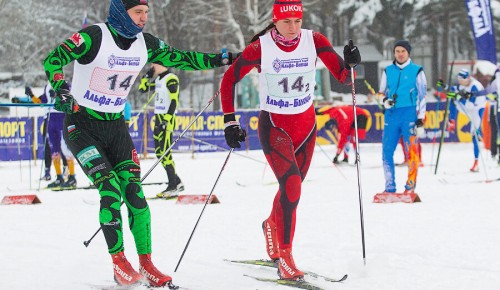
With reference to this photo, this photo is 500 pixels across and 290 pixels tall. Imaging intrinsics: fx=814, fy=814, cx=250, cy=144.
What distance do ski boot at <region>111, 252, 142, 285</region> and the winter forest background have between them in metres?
34.4

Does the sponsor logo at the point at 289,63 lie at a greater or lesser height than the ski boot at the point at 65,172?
greater

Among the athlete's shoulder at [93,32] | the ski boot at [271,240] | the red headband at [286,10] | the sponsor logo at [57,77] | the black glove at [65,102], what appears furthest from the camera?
the ski boot at [271,240]

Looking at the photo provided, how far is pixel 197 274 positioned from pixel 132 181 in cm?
86

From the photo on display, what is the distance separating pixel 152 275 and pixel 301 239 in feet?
7.95

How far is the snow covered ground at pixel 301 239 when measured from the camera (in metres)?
5.57

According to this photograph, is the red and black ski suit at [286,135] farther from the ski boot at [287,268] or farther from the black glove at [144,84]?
the black glove at [144,84]

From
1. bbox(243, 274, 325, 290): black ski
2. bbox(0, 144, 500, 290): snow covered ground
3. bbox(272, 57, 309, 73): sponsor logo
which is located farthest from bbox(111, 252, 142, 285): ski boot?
bbox(272, 57, 309, 73): sponsor logo

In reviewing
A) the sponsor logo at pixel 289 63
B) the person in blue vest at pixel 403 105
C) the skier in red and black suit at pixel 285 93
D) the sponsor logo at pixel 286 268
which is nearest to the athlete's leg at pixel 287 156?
the skier in red and black suit at pixel 285 93

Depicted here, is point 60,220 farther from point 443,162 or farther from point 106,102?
point 443,162

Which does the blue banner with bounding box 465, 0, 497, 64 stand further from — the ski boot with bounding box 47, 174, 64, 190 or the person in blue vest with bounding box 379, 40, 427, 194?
the ski boot with bounding box 47, 174, 64, 190

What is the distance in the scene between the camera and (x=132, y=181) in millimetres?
5422

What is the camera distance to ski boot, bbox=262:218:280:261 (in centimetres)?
619

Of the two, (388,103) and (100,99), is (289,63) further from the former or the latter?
(388,103)

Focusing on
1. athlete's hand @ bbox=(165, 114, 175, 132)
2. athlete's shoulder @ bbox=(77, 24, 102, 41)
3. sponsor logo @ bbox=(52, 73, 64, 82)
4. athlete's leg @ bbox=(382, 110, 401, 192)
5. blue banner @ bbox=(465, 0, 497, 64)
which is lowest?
athlete's leg @ bbox=(382, 110, 401, 192)
